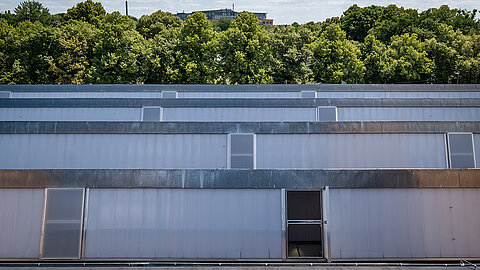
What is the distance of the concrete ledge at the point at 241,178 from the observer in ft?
50.8

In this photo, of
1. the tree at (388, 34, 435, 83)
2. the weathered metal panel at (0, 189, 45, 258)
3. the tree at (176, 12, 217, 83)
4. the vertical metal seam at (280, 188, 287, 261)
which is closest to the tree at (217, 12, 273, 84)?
the tree at (176, 12, 217, 83)

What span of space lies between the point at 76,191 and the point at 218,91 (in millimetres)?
23027

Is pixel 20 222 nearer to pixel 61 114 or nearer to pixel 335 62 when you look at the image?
pixel 61 114

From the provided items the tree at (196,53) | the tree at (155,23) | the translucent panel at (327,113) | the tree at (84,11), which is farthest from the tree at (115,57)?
the translucent panel at (327,113)

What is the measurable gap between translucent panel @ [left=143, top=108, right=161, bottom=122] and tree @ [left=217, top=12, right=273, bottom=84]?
26136 mm

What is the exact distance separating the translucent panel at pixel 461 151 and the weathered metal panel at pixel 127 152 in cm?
1180

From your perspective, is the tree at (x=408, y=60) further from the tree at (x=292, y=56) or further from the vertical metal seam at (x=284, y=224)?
the vertical metal seam at (x=284, y=224)

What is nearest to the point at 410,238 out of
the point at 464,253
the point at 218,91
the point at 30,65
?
the point at 464,253

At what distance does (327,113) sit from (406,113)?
6.23 m

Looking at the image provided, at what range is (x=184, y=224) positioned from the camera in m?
15.5

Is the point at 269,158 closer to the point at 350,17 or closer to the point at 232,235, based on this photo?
the point at 232,235

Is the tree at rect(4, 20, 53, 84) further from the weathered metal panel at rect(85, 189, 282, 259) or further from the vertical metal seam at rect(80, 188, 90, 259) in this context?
the weathered metal panel at rect(85, 189, 282, 259)

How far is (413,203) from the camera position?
51.1 ft

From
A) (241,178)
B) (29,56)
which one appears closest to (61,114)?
(241,178)
